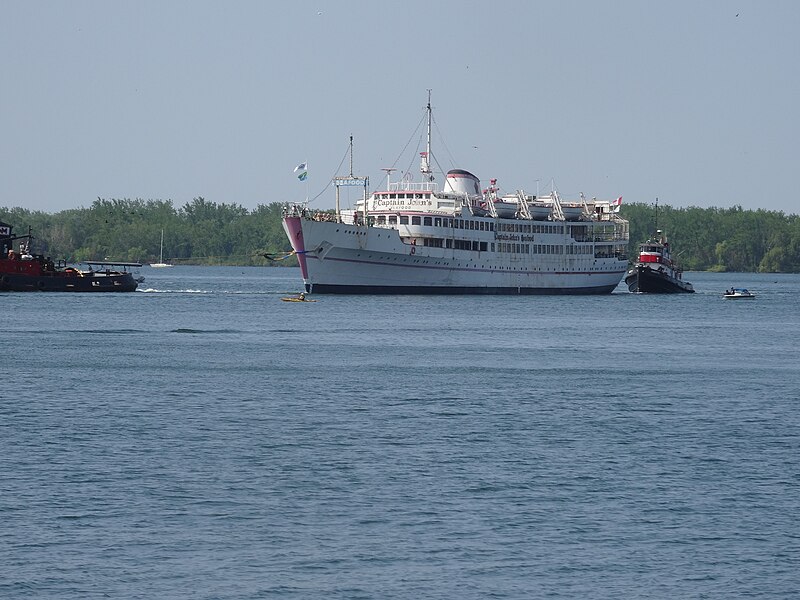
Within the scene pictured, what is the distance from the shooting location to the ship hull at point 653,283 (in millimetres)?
155700

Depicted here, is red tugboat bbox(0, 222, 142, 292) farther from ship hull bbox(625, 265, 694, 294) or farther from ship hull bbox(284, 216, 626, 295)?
ship hull bbox(625, 265, 694, 294)

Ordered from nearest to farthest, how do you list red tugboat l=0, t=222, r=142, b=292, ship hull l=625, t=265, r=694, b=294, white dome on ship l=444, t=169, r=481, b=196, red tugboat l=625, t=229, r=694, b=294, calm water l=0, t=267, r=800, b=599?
calm water l=0, t=267, r=800, b=599 < red tugboat l=0, t=222, r=142, b=292 < white dome on ship l=444, t=169, r=481, b=196 < red tugboat l=625, t=229, r=694, b=294 < ship hull l=625, t=265, r=694, b=294

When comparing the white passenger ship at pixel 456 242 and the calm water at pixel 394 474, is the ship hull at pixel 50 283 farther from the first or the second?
the calm water at pixel 394 474

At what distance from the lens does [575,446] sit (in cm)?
3972

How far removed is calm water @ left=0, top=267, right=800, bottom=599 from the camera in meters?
26.1

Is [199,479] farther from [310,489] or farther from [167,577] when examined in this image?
[167,577]

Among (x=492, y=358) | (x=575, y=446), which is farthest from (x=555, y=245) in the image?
(x=575, y=446)

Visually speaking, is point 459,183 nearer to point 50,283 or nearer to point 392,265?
point 392,265

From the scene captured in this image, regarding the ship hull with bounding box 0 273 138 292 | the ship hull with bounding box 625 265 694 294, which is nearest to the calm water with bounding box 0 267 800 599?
the ship hull with bounding box 0 273 138 292

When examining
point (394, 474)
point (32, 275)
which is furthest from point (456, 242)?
point (394, 474)

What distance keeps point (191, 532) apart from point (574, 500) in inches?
358

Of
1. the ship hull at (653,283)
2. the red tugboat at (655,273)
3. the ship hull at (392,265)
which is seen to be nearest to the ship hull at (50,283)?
the ship hull at (392,265)

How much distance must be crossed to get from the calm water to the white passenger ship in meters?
52.9

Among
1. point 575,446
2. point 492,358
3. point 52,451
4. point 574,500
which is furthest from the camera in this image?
point 492,358
